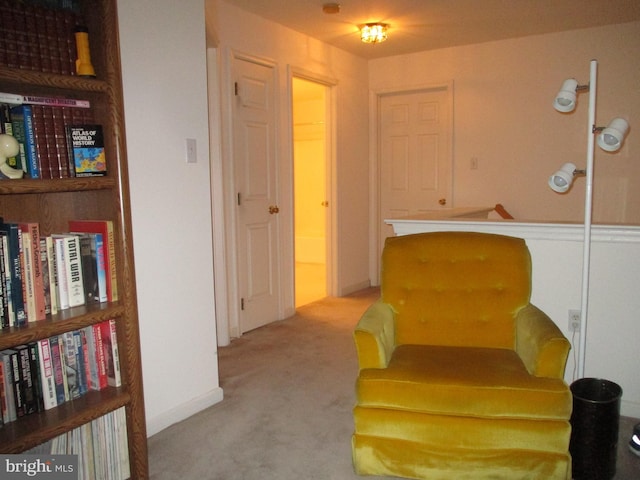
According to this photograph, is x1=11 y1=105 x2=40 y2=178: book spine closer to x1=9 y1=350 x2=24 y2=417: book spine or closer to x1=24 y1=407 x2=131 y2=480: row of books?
x1=9 y1=350 x2=24 y2=417: book spine

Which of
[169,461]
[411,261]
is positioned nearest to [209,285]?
[169,461]

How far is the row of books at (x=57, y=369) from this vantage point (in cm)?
147

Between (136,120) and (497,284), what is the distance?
5.75ft

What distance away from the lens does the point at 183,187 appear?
239 centimetres

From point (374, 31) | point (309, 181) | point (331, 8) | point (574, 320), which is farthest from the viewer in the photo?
point (309, 181)

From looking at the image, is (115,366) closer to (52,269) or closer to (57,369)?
(57,369)

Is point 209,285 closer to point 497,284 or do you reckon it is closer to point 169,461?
point 169,461

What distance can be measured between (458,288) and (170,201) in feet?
4.58

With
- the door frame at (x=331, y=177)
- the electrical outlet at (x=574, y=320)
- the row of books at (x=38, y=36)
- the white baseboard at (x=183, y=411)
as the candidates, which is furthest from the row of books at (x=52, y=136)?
the door frame at (x=331, y=177)

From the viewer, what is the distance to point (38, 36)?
4.83 ft

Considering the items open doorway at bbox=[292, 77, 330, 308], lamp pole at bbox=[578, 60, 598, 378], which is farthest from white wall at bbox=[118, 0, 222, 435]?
open doorway at bbox=[292, 77, 330, 308]

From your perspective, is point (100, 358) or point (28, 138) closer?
point (28, 138)

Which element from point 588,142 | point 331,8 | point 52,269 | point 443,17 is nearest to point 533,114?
point 443,17

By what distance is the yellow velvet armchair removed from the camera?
1.72 m
